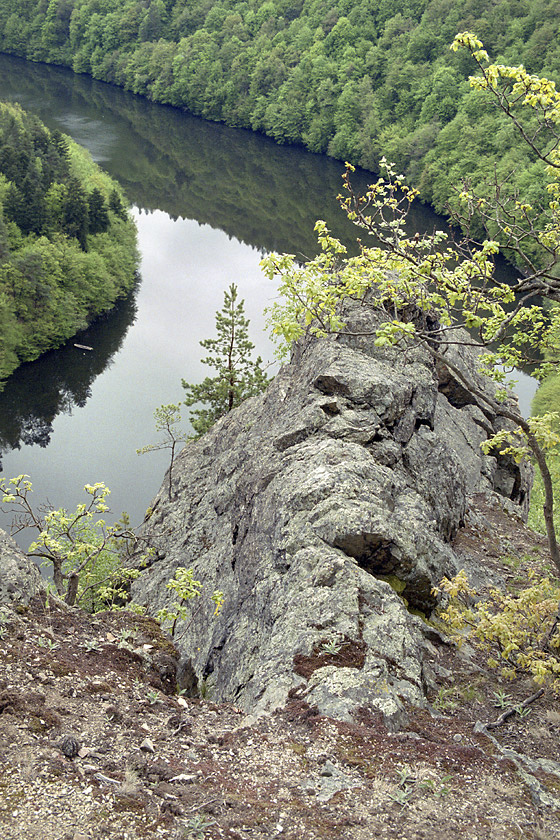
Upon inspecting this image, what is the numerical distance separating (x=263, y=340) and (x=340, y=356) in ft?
154

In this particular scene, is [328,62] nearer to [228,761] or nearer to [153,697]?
[153,697]

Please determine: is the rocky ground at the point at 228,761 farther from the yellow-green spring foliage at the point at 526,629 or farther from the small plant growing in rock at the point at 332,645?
the yellow-green spring foliage at the point at 526,629

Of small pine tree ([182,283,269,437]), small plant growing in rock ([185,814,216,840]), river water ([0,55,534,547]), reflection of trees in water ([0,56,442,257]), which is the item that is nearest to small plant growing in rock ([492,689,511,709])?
small plant growing in rock ([185,814,216,840])

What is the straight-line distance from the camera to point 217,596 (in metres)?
15.2

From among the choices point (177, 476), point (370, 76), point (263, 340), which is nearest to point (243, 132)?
point (370, 76)

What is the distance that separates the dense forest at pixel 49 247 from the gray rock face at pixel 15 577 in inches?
2088

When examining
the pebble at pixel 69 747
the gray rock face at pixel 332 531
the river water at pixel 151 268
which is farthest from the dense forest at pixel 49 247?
the pebble at pixel 69 747

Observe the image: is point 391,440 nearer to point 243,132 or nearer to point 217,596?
point 217,596

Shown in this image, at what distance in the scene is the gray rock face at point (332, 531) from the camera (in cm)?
1228

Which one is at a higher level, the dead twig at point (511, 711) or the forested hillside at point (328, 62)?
the forested hillside at point (328, 62)

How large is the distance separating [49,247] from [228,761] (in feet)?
232

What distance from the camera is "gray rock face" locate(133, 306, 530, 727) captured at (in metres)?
12.3

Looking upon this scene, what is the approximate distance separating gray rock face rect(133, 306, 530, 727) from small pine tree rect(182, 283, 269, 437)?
1633 cm

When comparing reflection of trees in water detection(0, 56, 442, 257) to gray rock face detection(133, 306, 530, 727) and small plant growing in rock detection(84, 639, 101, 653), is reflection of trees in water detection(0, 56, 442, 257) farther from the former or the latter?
small plant growing in rock detection(84, 639, 101, 653)
